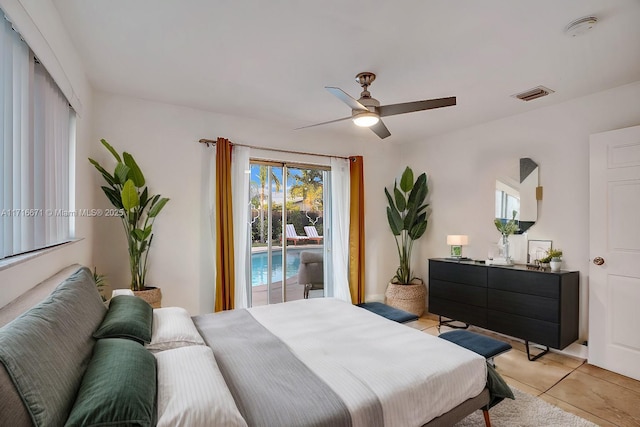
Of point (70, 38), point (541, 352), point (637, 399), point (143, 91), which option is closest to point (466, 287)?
point (541, 352)

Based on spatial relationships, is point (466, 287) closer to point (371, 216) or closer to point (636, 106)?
point (371, 216)

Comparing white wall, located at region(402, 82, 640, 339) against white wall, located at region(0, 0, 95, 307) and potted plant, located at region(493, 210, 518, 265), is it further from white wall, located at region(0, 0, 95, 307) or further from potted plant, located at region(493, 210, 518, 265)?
white wall, located at region(0, 0, 95, 307)

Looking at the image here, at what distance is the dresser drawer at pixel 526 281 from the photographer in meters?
3.02

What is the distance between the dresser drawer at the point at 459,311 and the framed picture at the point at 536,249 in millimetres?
786

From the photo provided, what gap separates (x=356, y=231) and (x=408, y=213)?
822 millimetres

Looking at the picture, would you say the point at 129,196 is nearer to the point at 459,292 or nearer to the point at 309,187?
the point at 309,187

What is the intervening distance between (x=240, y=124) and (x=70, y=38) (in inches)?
75.3

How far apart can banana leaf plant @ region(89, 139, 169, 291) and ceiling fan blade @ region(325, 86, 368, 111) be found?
2.05 meters

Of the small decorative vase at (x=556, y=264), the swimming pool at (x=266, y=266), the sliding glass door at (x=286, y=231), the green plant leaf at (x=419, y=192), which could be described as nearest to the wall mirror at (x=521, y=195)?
the small decorative vase at (x=556, y=264)

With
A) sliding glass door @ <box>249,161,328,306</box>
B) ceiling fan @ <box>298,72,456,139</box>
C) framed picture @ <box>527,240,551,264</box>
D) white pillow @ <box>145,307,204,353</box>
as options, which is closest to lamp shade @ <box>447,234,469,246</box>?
framed picture @ <box>527,240,551,264</box>

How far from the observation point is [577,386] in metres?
2.65

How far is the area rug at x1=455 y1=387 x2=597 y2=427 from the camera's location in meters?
2.12

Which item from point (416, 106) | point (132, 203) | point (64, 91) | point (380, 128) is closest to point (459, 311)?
point (380, 128)

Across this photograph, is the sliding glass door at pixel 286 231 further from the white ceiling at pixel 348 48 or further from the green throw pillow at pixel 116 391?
the green throw pillow at pixel 116 391
